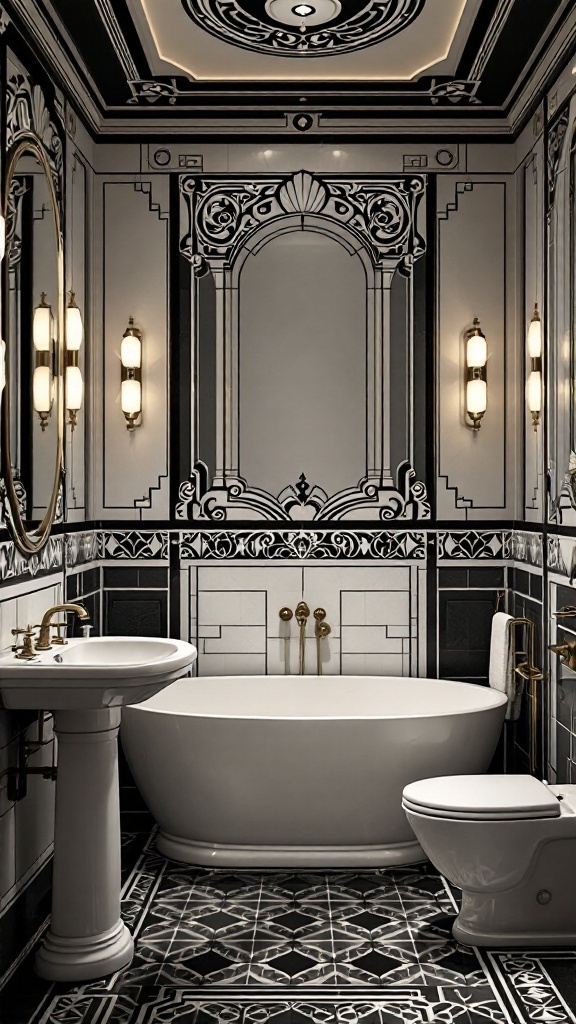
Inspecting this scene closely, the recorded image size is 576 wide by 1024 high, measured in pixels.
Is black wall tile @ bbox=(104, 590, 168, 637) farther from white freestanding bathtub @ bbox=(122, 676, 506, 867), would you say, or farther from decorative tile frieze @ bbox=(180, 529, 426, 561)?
white freestanding bathtub @ bbox=(122, 676, 506, 867)

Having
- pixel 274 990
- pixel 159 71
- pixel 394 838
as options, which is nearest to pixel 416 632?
pixel 394 838

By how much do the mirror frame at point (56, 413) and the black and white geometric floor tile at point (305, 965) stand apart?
132 centimetres

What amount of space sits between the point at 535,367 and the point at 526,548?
2.44ft

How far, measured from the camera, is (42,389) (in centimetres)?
325

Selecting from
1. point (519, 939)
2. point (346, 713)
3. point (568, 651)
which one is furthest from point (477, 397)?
point (519, 939)

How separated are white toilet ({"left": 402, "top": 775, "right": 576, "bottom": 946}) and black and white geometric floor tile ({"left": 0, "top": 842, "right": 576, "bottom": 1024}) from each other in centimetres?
7

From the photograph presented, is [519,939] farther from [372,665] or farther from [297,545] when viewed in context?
[297,545]

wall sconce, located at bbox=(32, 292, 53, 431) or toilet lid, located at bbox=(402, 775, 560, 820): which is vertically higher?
wall sconce, located at bbox=(32, 292, 53, 431)

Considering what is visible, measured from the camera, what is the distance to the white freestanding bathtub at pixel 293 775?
338 cm

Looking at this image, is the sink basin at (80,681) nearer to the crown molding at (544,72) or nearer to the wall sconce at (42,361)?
the wall sconce at (42,361)

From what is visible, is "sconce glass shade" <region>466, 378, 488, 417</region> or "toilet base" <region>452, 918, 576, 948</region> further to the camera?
"sconce glass shade" <region>466, 378, 488, 417</region>

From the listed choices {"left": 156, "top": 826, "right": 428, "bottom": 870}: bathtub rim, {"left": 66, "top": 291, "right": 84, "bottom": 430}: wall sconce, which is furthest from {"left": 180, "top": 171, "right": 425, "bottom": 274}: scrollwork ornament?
{"left": 156, "top": 826, "right": 428, "bottom": 870}: bathtub rim

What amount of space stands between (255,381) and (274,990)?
2.45m

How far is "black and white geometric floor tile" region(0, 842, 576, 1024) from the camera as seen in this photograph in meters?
2.56
